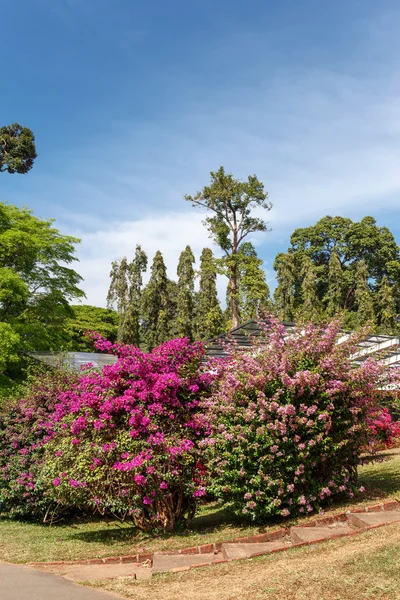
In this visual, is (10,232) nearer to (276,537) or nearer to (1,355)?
(1,355)

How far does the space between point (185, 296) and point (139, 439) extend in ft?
118

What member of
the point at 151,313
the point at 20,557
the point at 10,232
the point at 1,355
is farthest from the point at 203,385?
the point at 151,313

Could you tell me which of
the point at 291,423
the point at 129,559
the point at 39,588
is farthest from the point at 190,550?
the point at 291,423

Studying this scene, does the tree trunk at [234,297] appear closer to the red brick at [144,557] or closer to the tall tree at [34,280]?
the tall tree at [34,280]

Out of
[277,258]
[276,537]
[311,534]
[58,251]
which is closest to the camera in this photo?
[311,534]

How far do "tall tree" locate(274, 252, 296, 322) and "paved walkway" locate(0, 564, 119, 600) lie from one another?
119 feet

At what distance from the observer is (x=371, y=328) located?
7633 millimetres

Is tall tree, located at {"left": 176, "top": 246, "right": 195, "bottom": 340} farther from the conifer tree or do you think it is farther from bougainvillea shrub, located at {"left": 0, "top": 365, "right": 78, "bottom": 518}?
bougainvillea shrub, located at {"left": 0, "top": 365, "right": 78, "bottom": 518}

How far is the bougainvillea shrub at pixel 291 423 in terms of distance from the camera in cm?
715

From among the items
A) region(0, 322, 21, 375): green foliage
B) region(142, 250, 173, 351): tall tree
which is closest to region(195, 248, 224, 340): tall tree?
region(142, 250, 173, 351): tall tree

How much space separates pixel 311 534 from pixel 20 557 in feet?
15.0

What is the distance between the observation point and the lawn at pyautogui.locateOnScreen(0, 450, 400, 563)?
7.71 meters

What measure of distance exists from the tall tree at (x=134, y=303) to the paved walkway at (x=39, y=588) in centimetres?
3573

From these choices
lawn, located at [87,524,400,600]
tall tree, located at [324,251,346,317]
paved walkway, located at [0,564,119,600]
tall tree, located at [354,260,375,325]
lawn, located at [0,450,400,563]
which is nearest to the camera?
lawn, located at [87,524,400,600]
